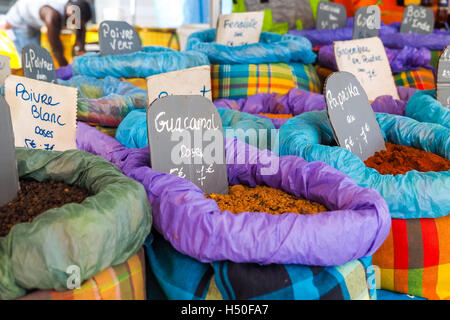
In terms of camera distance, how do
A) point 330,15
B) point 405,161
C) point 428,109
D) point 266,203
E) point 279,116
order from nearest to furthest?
point 266,203 → point 405,161 → point 428,109 → point 279,116 → point 330,15

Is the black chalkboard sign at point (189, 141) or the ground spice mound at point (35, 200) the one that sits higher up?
the black chalkboard sign at point (189, 141)

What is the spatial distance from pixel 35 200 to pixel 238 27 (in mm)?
1548

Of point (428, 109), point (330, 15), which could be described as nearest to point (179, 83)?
point (428, 109)

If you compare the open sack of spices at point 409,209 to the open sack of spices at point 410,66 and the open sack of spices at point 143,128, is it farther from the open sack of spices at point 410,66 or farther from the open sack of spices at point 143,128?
→ the open sack of spices at point 410,66

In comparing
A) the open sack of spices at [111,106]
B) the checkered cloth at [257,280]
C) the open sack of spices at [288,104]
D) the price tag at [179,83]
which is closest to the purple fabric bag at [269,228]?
the checkered cloth at [257,280]

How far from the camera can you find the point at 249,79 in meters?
1.93

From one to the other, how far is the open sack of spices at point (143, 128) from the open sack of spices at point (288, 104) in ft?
0.63

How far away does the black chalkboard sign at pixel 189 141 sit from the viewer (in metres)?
0.94

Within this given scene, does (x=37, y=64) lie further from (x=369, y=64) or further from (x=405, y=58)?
(x=405, y=58)

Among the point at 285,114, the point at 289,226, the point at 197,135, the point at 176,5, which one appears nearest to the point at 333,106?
the point at 197,135

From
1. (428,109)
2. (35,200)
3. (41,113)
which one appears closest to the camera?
(35,200)

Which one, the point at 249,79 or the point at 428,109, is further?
the point at 249,79

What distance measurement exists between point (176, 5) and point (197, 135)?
2391 mm
